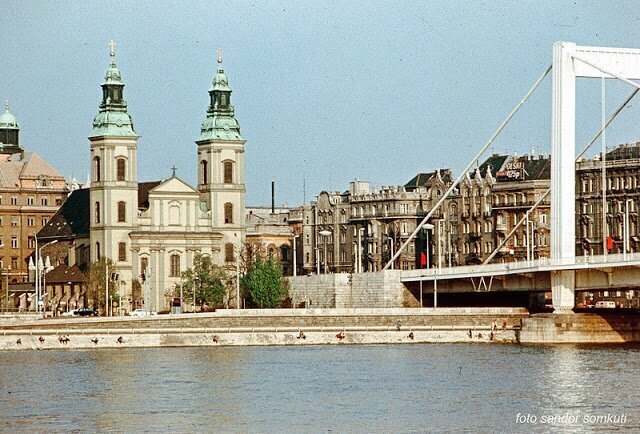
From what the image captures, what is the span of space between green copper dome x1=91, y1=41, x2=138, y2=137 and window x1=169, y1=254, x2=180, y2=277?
959 centimetres

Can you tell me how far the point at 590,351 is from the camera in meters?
77.8

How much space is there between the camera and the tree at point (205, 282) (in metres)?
126

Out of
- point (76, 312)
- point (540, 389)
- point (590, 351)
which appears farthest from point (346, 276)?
point (540, 389)

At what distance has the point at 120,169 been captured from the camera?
14062 cm

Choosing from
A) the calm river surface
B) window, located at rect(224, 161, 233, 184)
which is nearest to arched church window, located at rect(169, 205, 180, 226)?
window, located at rect(224, 161, 233, 184)

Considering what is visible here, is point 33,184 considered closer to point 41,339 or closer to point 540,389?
point 41,339

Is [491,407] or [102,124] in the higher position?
[102,124]

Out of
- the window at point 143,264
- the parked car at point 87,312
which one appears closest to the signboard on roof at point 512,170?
the window at point 143,264

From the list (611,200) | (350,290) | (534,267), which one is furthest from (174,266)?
(534,267)

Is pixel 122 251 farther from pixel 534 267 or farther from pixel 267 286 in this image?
pixel 534 267

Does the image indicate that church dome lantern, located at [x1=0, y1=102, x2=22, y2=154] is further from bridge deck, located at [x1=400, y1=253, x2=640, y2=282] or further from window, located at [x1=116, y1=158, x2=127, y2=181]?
bridge deck, located at [x1=400, y1=253, x2=640, y2=282]

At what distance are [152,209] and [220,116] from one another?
8726 mm

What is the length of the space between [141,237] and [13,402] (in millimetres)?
83836

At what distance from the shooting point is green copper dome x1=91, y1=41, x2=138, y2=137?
13975 centimetres
